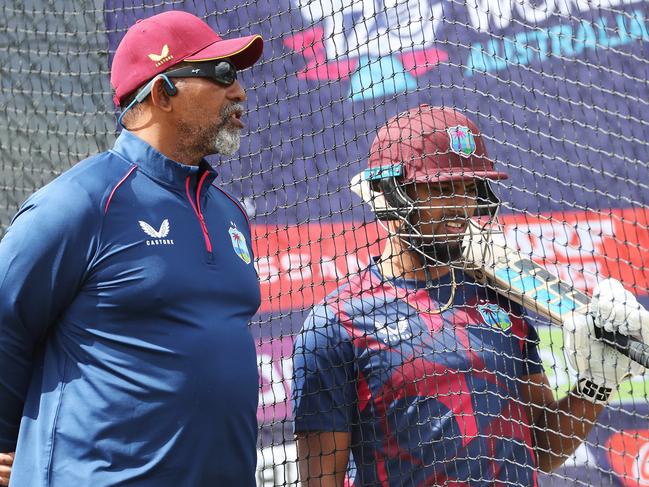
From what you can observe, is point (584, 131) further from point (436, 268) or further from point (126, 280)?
point (126, 280)

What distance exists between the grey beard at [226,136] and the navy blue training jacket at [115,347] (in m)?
0.22

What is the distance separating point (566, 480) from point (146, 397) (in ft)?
5.91

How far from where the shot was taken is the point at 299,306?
132 inches

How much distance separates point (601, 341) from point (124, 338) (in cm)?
123

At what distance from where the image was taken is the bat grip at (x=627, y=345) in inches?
97.8

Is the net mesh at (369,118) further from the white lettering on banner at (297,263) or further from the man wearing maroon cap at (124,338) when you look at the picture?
the man wearing maroon cap at (124,338)

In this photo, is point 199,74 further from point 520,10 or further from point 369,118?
point 520,10

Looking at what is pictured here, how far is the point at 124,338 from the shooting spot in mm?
1954

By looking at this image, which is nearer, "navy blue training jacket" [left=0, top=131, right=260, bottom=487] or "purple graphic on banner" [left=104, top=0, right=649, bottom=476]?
"navy blue training jacket" [left=0, top=131, right=260, bottom=487]

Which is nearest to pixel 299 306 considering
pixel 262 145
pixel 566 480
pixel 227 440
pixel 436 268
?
pixel 262 145

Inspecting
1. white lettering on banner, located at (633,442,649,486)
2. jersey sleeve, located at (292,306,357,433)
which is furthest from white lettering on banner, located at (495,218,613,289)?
jersey sleeve, located at (292,306,357,433)

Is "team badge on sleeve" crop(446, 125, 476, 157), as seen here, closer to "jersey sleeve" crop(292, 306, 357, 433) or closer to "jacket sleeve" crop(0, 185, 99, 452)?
"jersey sleeve" crop(292, 306, 357, 433)

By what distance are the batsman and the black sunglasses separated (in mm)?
572

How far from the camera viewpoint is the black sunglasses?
2217mm
